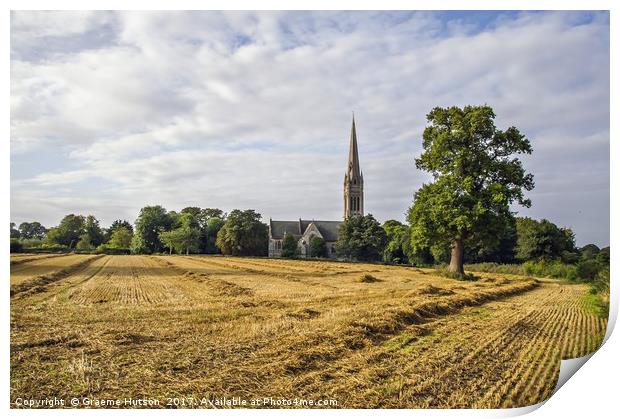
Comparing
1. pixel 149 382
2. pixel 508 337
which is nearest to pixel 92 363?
pixel 149 382

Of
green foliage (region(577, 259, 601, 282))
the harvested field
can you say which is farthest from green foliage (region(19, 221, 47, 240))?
green foliage (region(577, 259, 601, 282))

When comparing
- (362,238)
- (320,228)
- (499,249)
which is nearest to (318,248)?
(362,238)

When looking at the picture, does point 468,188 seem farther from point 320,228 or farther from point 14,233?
point 320,228

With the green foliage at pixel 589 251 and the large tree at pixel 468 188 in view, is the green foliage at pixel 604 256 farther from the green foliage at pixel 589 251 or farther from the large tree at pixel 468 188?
the large tree at pixel 468 188

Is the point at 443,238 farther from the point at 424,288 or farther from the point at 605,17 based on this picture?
the point at 605,17

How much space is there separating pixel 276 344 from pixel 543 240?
18.3 feet

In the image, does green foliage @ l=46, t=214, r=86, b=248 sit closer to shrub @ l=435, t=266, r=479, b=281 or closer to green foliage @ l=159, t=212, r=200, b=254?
green foliage @ l=159, t=212, r=200, b=254

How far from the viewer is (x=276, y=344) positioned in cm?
660

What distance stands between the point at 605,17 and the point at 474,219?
967 centimetres

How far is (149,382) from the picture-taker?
215 inches

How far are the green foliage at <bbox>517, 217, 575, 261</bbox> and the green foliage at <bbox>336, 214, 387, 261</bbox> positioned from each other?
130 ft

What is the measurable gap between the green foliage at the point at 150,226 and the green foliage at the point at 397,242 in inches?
829

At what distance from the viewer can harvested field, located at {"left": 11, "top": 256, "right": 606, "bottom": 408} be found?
Result: 5562mm

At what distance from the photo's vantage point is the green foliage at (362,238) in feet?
166
